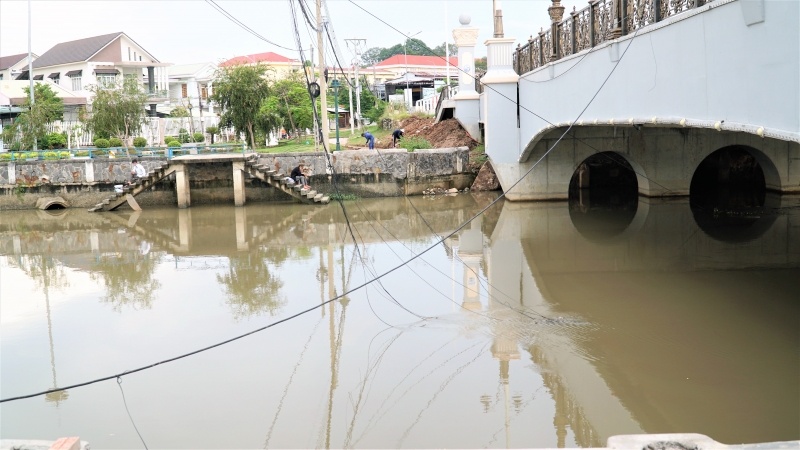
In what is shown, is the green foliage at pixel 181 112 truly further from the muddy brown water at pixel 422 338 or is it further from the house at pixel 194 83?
the muddy brown water at pixel 422 338

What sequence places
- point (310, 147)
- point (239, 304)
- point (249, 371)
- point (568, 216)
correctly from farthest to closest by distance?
point (310, 147) → point (568, 216) → point (239, 304) → point (249, 371)

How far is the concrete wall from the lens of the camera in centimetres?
695

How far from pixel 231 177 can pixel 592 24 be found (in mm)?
15429

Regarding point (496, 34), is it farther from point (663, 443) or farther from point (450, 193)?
point (663, 443)

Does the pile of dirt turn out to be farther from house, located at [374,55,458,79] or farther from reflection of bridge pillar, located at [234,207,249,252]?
house, located at [374,55,458,79]

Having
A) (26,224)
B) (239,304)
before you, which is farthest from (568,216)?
(26,224)

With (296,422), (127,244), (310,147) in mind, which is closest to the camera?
(296,422)

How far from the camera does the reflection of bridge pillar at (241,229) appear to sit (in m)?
16.8

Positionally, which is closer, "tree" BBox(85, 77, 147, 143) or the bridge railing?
the bridge railing

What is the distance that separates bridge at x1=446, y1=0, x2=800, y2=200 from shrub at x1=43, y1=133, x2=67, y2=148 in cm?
1848

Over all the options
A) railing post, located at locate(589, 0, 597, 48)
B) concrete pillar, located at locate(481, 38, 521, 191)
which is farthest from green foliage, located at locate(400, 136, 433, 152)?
railing post, located at locate(589, 0, 597, 48)

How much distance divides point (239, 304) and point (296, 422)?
4900 millimetres

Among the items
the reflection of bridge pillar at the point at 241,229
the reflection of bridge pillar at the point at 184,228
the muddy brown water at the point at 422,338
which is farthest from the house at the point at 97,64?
the muddy brown water at the point at 422,338

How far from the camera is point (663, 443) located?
14.4 ft
